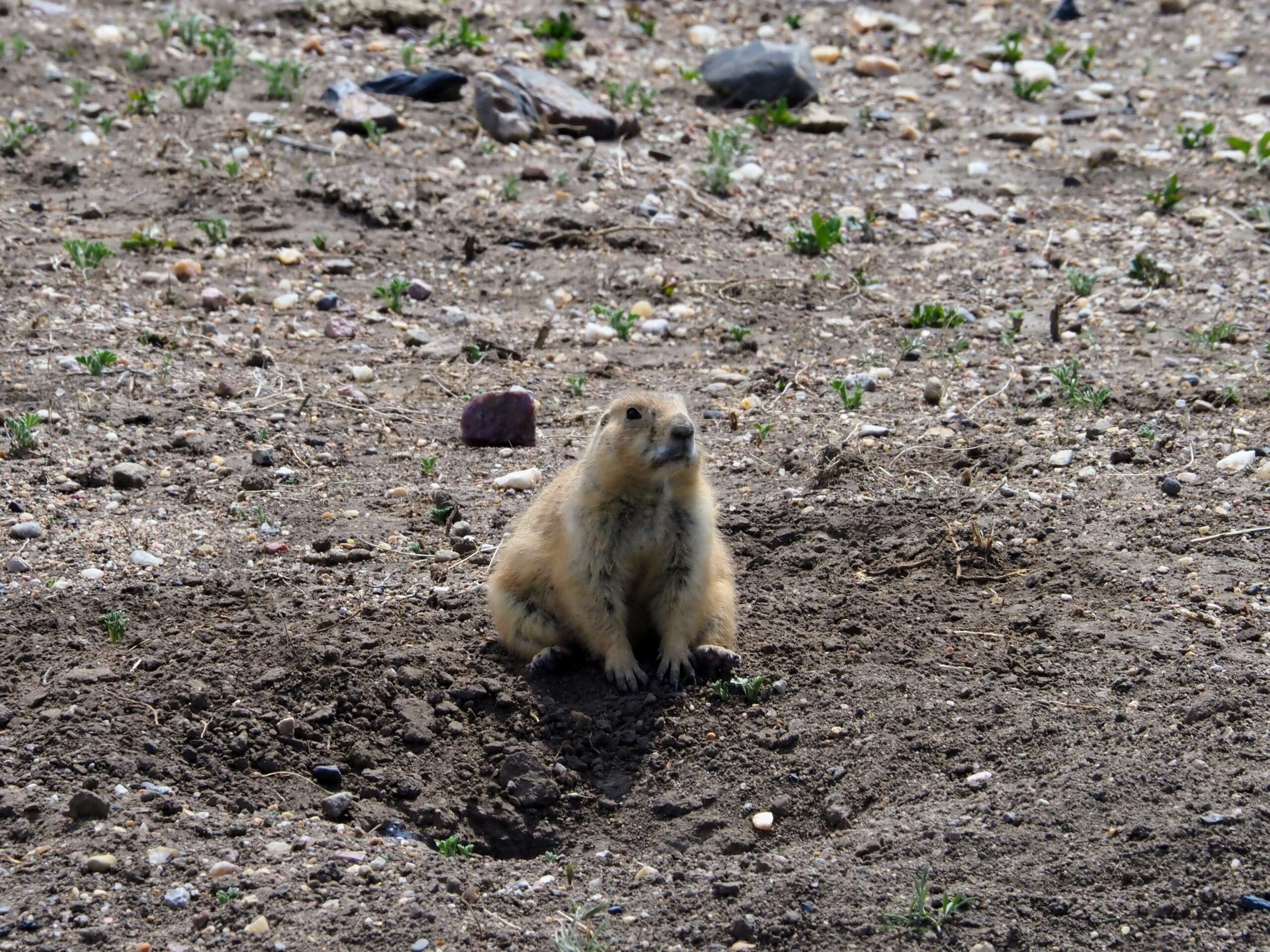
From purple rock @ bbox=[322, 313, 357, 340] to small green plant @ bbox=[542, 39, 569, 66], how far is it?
4.08 meters

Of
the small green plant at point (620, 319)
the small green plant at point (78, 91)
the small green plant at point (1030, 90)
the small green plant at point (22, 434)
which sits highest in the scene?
the small green plant at point (1030, 90)

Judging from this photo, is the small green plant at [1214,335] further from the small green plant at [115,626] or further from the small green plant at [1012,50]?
the small green plant at [115,626]

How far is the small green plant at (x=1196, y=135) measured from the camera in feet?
35.9

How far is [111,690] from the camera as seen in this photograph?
543 cm

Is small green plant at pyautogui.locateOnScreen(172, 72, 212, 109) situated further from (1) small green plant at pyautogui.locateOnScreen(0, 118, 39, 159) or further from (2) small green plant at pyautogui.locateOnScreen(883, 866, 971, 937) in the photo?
(2) small green plant at pyautogui.locateOnScreen(883, 866, 971, 937)

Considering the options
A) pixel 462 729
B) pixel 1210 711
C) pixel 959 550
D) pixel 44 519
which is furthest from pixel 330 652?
pixel 1210 711

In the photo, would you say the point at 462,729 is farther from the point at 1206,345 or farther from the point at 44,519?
the point at 1206,345

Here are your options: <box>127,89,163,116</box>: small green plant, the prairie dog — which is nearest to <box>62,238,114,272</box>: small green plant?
<box>127,89,163,116</box>: small green plant

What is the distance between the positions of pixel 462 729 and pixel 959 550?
2.43 meters

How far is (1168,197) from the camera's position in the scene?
10109 mm

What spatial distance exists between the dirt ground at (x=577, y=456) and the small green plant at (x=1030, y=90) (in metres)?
0.07

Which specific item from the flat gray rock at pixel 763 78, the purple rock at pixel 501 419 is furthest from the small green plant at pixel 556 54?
the purple rock at pixel 501 419

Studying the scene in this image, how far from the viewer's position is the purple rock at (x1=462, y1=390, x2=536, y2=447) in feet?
25.5

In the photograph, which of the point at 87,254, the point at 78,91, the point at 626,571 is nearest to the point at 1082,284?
the point at 626,571
